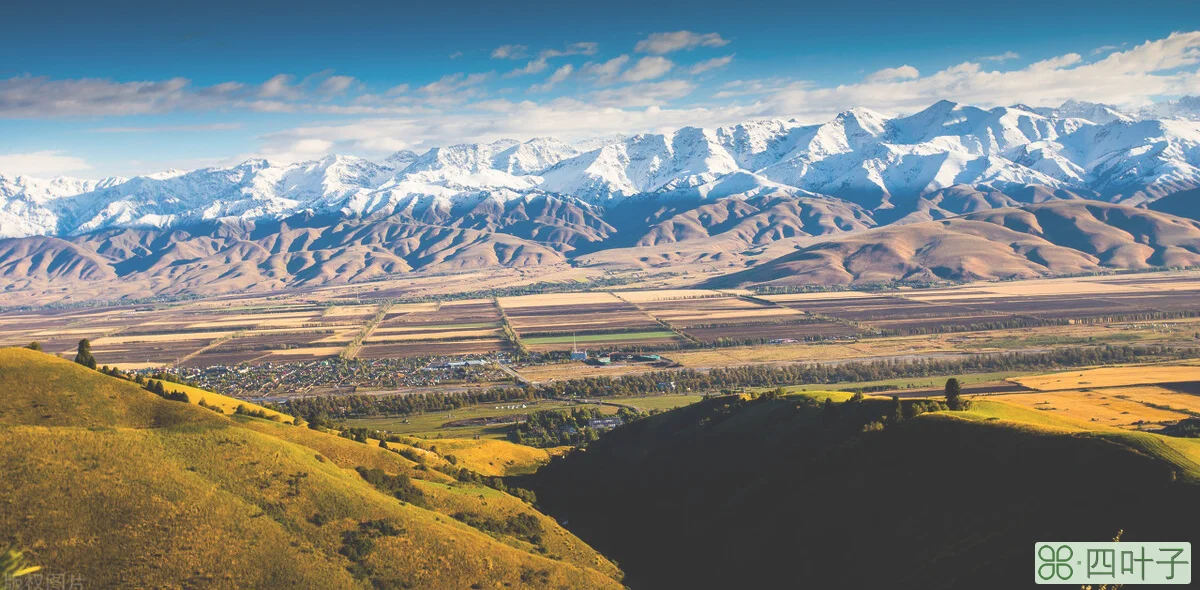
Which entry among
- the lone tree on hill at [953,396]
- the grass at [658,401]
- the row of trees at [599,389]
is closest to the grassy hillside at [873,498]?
the lone tree on hill at [953,396]

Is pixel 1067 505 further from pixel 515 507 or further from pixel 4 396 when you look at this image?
pixel 4 396

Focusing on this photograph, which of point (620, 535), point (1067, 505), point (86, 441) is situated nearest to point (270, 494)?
point (86, 441)

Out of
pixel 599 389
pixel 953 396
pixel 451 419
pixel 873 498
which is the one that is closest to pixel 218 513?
pixel 873 498

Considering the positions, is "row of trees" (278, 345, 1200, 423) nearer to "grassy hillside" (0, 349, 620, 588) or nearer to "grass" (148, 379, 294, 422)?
"grass" (148, 379, 294, 422)

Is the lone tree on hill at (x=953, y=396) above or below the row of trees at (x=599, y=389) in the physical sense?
above

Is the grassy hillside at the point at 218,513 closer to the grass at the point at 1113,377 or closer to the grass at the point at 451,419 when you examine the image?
the grass at the point at 451,419

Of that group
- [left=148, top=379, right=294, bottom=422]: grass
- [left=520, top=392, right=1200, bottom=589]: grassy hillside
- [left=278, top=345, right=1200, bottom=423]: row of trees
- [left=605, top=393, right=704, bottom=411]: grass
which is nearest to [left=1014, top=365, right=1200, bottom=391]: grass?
[left=278, top=345, right=1200, bottom=423]: row of trees
